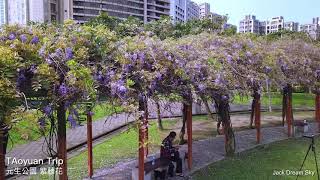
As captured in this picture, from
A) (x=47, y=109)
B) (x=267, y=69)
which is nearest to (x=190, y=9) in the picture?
(x=267, y=69)

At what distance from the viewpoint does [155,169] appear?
421 inches

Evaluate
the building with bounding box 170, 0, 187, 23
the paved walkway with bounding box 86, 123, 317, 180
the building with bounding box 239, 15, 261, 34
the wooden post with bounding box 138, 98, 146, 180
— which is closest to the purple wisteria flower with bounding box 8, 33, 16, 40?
the wooden post with bounding box 138, 98, 146, 180

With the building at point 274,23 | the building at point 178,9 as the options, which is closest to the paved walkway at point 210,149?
the building at point 274,23

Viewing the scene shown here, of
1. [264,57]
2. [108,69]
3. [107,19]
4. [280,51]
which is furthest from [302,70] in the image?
[107,19]

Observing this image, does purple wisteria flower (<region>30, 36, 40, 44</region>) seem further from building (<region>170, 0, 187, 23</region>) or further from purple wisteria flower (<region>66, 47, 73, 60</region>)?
building (<region>170, 0, 187, 23</region>)

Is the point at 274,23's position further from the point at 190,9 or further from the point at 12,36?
the point at 12,36

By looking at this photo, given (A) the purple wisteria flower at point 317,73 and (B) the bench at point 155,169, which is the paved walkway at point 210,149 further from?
(A) the purple wisteria flower at point 317,73

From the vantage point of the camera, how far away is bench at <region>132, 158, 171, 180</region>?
1016cm

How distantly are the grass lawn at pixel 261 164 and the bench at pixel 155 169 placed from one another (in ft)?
2.94

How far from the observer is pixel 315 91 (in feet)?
61.1

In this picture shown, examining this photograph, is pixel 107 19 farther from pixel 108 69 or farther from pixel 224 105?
pixel 108 69

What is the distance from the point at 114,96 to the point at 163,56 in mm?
2110

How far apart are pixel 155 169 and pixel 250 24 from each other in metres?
69.1

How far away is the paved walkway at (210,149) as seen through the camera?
37.9ft
